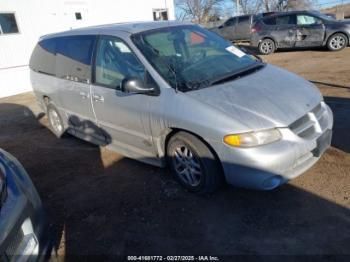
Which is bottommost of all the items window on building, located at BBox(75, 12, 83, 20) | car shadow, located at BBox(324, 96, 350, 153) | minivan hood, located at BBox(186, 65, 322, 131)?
car shadow, located at BBox(324, 96, 350, 153)

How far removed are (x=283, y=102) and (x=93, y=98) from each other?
7.92 feet

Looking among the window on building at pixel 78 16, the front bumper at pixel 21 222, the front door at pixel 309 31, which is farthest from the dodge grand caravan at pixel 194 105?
the front door at pixel 309 31

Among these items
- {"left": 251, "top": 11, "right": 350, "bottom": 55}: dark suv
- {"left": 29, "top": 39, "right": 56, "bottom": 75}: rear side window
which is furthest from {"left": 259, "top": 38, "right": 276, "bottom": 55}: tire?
{"left": 29, "top": 39, "right": 56, "bottom": 75}: rear side window

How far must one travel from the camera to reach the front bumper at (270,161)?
9.19ft

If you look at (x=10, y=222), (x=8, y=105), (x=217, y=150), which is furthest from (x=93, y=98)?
(x=8, y=105)

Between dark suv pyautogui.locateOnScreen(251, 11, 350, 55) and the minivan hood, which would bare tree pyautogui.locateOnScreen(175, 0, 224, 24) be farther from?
the minivan hood

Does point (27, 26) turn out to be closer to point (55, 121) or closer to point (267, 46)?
point (55, 121)

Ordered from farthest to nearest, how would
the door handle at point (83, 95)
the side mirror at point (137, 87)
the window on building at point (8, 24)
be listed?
1. the window on building at point (8, 24)
2. the door handle at point (83, 95)
3. the side mirror at point (137, 87)

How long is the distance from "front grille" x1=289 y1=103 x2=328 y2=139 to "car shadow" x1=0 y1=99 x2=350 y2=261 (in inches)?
26.8

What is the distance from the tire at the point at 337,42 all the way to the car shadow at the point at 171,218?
1007cm

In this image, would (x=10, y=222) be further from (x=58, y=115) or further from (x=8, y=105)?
(x=8, y=105)

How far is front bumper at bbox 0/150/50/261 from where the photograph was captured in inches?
78.8

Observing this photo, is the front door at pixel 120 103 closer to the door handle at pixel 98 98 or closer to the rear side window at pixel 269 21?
the door handle at pixel 98 98

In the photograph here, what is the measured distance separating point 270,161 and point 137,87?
1535mm
